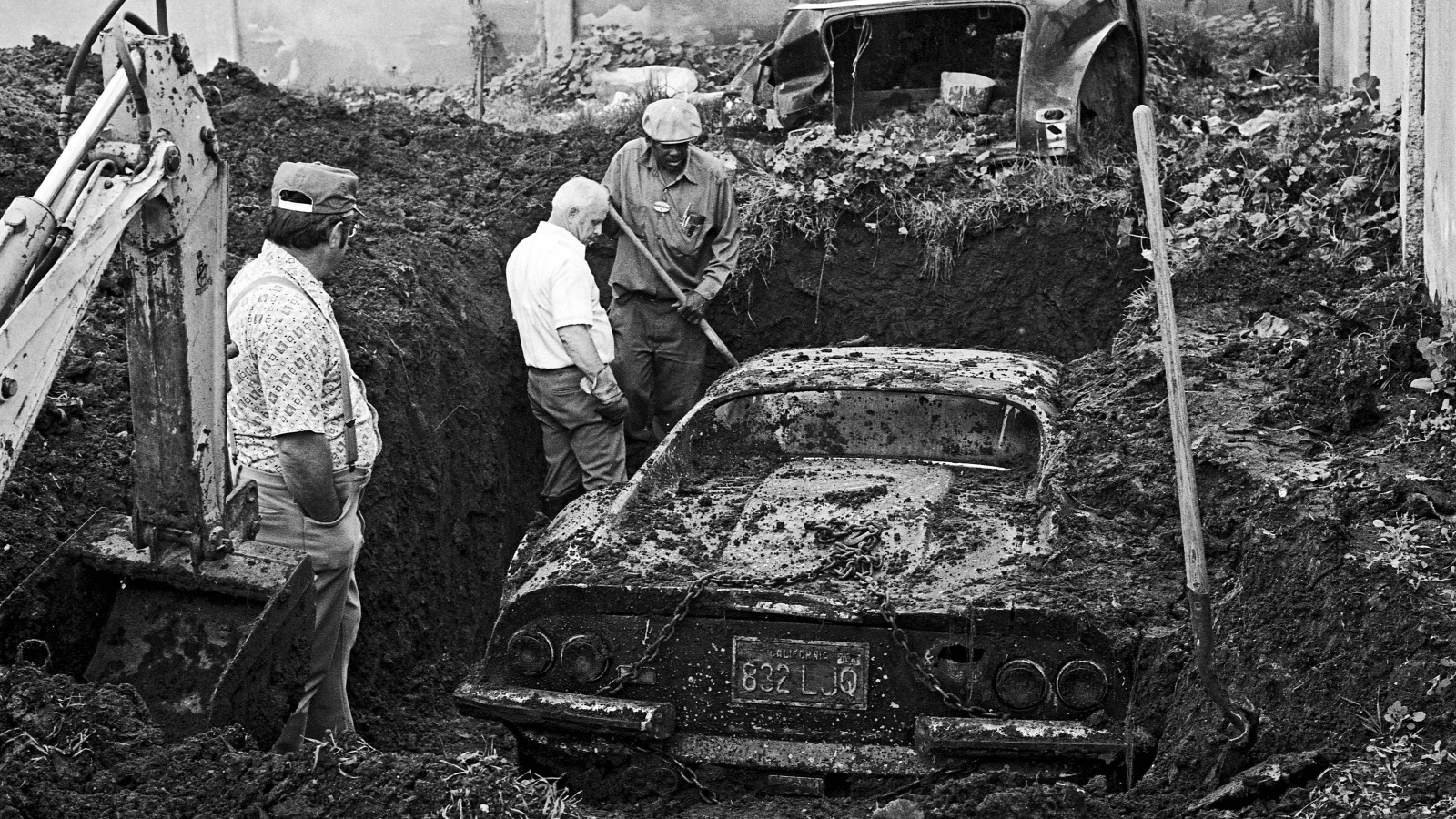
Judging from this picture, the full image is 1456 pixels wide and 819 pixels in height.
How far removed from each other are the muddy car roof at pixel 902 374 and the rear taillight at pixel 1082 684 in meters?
1.38

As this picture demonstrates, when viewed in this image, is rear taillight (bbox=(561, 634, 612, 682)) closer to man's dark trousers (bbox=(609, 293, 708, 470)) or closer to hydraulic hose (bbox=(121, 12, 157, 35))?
hydraulic hose (bbox=(121, 12, 157, 35))

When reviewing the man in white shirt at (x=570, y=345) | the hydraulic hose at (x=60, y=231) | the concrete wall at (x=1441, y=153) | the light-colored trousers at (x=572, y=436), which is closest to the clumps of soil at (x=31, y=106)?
the man in white shirt at (x=570, y=345)

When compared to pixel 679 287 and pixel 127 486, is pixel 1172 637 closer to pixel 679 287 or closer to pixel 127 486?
pixel 127 486

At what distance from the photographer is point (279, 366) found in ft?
14.4

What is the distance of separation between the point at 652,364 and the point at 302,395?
4.33 meters

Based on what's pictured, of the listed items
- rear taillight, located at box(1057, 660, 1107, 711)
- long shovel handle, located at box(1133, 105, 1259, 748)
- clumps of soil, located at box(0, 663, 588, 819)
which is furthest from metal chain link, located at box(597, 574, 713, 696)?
long shovel handle, located at box(1133, 105, 1259, 748)

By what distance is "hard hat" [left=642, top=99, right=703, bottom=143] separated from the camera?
805 centimetres

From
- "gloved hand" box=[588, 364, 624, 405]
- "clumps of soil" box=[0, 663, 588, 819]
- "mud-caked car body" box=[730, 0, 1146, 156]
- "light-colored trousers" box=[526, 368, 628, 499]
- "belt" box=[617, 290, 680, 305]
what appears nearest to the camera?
"clumps of soil" box=[0, 663, 588, 819]

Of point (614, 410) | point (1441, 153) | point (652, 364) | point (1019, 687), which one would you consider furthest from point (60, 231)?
point (1441, 153)

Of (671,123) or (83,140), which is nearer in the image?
(83,140)

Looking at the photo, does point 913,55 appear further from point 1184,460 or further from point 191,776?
point 191,776

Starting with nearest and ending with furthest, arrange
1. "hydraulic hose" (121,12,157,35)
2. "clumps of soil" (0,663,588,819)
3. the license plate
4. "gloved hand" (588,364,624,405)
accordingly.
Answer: "clumps of soil" (0,663,588,819) < "hydraulic hose" (121,12,157,35) < the license plate < "gloved hand" (588,364,624,405)

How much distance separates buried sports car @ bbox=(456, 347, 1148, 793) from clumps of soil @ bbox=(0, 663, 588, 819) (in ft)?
2.64

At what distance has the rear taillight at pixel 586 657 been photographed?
4.49 m
